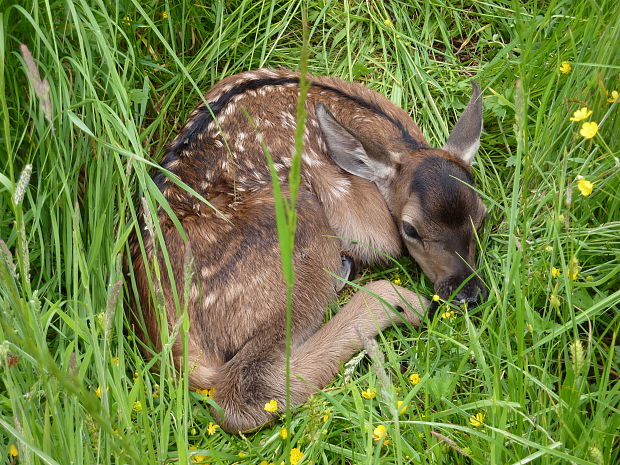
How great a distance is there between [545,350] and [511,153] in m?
1.57

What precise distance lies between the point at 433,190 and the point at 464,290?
561mm

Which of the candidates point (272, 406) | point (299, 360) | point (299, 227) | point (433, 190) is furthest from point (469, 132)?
point (272, 406)

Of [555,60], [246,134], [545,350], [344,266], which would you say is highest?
[555,60]

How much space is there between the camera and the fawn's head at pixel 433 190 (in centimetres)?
393

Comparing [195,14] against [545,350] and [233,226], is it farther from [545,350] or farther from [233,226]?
[545,350]

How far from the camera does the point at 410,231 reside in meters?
4.15

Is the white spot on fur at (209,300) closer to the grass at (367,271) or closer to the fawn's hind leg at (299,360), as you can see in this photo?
the fawn's hind leg at (299,360)

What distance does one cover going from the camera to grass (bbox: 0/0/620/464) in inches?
96.0

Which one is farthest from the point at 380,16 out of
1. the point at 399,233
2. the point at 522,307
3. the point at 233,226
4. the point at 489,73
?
the point at 522,307

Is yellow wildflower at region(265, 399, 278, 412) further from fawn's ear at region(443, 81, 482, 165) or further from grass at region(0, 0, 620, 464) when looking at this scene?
fawn's ear at region(443, 81, 482, 165)

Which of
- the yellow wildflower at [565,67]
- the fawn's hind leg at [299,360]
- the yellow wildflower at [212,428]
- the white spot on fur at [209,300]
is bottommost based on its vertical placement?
the yellow wildflower at [212,428]

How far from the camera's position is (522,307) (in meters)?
2.52

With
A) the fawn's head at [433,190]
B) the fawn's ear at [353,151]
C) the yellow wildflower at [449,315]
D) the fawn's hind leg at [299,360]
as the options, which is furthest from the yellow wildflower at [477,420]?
the fawn's ear at [353,151]

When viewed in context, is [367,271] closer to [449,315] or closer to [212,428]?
[449,315]
